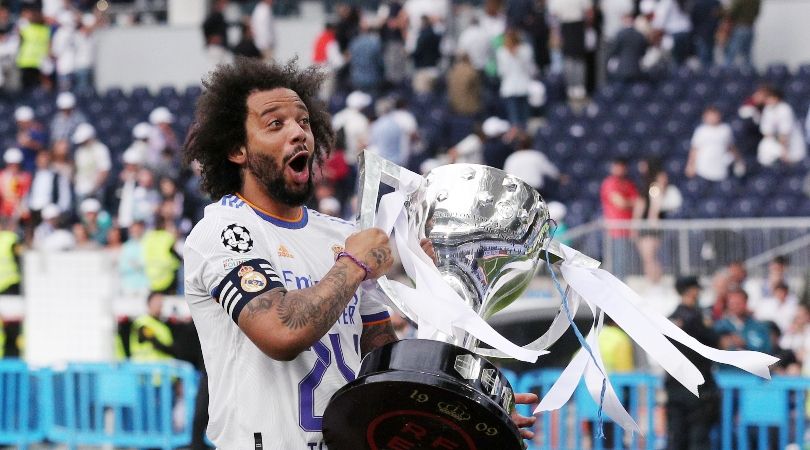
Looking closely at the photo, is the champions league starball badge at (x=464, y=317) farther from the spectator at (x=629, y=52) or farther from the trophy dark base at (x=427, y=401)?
the spectator at (x=629, y=52)

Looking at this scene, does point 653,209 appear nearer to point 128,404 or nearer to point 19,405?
point 128,404

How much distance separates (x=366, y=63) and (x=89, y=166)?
11.7 ft

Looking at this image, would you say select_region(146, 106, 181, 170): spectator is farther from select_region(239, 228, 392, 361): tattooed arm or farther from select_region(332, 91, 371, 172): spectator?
select_region(239, 228, 392, 361): tattooed arm

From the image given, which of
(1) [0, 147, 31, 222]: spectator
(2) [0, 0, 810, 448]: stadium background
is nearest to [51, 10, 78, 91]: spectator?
(2) [0, 0, 810, 448]: stadium background

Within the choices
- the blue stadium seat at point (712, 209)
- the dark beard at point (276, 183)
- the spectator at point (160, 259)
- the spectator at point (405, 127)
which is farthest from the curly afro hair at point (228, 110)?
the spectator at point (405, 127)

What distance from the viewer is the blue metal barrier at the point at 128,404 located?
10.5 meters

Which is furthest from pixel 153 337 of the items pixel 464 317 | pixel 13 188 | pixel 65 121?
pixel 65 121

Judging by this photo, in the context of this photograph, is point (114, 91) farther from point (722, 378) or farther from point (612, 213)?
point (722, 378)

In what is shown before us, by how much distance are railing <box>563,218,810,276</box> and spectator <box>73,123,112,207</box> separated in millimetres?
5972

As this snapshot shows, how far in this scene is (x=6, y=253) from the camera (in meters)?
14.6

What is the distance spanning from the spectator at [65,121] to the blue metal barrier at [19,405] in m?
9.02

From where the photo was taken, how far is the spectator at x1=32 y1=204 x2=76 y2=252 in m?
15.9

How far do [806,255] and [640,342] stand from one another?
10.7m

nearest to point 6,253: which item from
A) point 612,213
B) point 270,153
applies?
point 612,213
